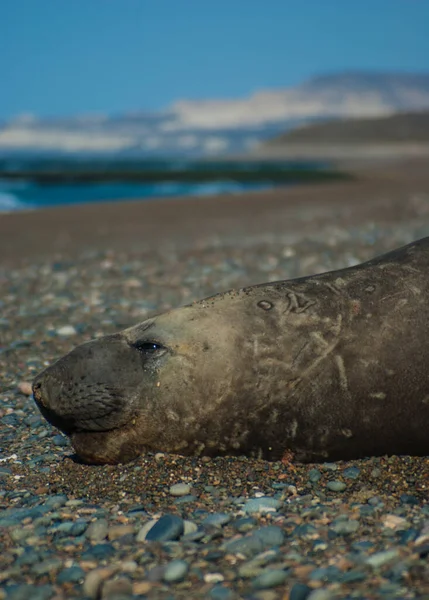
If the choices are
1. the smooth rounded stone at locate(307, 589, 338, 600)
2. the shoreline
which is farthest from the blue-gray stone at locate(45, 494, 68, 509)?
the shoreline

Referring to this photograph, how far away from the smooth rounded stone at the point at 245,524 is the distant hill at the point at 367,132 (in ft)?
301

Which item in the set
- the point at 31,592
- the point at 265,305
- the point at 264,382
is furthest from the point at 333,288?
the point at 31,592

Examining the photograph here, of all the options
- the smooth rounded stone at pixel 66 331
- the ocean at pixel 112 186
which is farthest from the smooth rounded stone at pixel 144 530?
the ocean at pixel 112 186

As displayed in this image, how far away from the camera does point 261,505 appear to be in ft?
11.3

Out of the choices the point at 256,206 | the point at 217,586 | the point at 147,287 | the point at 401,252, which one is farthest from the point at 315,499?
the point at 256,206

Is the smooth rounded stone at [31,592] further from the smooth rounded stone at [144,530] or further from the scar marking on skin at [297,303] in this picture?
the scar marking on skin at [297,303]

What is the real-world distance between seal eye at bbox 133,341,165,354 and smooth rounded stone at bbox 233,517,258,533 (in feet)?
3.07

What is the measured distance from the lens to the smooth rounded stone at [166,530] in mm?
3176

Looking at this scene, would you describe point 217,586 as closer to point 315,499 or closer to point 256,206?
point 315,499

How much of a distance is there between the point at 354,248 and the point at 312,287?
702cm

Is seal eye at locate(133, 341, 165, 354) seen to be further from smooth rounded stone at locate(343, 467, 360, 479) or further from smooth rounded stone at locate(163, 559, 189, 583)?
smooth rounded stone at locate(163, 559, 189, 583)

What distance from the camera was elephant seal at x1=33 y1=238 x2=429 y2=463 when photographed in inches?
148

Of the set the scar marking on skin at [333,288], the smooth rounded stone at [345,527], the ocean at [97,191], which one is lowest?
the smooth rounded stone at [345,527]

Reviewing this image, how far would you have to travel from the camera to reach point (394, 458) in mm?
3809
